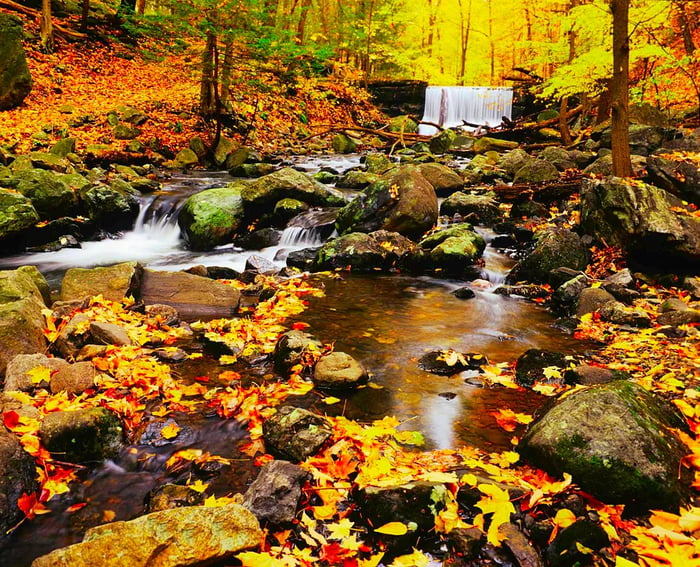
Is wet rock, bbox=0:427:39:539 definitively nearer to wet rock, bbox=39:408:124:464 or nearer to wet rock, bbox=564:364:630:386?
wet rock, bbox=39:408:124:464

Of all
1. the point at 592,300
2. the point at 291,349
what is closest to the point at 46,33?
the point at 291,349

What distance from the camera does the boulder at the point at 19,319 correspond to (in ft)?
14.5

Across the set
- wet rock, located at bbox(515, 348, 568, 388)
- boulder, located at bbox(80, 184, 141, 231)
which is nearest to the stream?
wet rock, located at bbox(515, 348, 568, 388)

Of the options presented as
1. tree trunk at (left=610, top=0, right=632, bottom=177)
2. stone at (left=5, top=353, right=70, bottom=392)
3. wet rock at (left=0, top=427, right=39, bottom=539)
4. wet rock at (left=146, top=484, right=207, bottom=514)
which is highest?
tree trunk at (left=610, top=0, right=632, bottom=177)

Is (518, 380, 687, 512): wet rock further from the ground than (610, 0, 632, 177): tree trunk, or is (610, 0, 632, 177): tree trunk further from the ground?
(610, 0, 632, 177): tree trunk

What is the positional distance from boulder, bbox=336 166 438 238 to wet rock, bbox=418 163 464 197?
3.22 m

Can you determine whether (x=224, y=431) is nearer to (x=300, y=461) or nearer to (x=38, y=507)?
(x=300, y=461)

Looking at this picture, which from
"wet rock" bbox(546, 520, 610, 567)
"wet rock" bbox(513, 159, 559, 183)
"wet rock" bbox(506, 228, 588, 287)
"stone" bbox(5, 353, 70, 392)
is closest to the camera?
"wet rock" bbox(546, 520, 610, 567)

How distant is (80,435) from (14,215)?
24.5 ft

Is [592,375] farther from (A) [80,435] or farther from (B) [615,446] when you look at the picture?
(A) [80,435]

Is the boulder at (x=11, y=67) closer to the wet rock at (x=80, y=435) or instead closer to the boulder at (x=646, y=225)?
the wet rock at (x=80, y=435)

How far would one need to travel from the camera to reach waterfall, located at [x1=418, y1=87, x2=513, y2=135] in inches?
1074

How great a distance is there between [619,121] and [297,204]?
23.6 ft

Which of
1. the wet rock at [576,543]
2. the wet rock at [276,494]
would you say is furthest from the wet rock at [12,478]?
the wet rock at [576,543]
